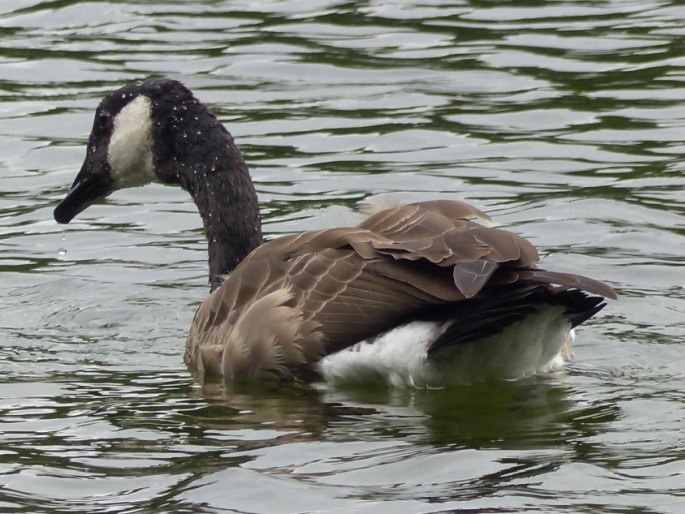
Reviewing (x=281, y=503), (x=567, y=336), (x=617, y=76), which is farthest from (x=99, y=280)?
(x=617, y=76)

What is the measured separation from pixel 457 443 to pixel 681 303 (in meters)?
2.76

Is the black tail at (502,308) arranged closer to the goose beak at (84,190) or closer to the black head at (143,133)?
the black head at (143,133)

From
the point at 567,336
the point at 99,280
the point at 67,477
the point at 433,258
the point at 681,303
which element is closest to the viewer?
the point at 67,477

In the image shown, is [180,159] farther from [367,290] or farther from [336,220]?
[367,290]

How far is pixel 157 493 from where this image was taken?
6.50 m

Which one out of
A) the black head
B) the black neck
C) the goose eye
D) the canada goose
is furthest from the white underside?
the goose eye

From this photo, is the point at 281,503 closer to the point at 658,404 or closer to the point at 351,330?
the point at 351,330

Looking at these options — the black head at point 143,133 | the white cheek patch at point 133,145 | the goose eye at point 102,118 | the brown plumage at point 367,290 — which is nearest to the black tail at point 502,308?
the brown plumage at point 367,290

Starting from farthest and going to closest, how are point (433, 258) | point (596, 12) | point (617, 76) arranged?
point (596, 12), point (617, 76), point (433, 258)

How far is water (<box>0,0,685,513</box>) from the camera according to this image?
6695mm

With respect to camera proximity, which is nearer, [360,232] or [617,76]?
[360,232]

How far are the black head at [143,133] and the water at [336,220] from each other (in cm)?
80

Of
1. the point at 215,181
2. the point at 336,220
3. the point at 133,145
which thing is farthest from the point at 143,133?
the point at 336,220

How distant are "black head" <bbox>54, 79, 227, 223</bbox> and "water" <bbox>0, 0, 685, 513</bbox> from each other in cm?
80
